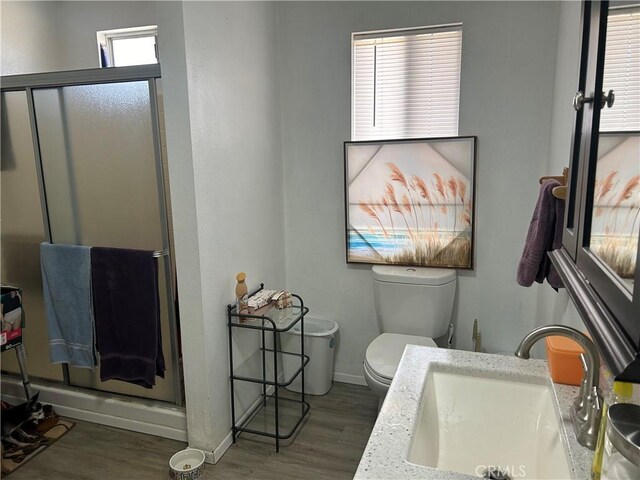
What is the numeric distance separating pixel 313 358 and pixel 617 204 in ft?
7.29

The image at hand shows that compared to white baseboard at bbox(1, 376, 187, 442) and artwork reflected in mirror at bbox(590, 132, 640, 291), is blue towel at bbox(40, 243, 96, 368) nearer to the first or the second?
white baseboard at bbox(1, 376, 187, 442)

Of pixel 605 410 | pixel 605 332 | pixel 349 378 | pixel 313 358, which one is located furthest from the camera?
pixel 349 378

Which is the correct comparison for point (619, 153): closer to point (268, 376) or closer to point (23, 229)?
point (268, 376)

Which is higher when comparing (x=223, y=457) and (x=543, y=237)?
(x=543, y=237)

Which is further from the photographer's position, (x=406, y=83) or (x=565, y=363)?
(x=406, y=83)

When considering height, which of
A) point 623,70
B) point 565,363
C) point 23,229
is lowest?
point 565,363

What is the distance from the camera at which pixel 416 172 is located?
2613 millimetres

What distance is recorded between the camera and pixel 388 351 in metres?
2.38

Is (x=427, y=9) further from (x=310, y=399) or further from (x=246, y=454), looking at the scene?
(x=246, y=454)

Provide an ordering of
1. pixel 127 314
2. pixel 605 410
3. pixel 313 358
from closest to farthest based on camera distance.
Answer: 1. pixel 605 410
2. pixel 127 314
3. pixel 313 358

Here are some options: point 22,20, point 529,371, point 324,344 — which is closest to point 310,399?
point 324,344

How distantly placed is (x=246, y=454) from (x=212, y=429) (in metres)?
0.23

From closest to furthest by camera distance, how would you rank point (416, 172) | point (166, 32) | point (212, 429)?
point (166, 32), point (212, 429), point (416, 172)

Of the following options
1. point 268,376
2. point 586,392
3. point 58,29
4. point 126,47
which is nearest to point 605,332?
point 586,392
